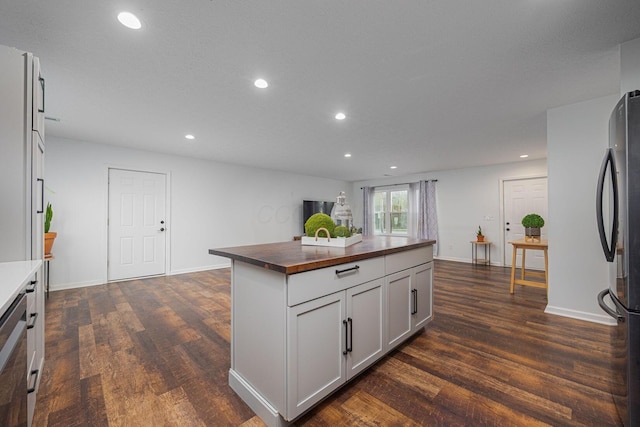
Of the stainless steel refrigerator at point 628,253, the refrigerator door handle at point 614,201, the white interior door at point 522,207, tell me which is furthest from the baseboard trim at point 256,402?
the white interior door at point 522,207

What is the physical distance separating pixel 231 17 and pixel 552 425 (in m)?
2.87

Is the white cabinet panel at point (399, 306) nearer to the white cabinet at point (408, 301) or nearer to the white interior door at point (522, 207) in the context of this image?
the white cabinet at point (408, 301)

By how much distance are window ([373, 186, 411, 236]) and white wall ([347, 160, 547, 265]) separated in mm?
675

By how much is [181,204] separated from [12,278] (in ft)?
14.5

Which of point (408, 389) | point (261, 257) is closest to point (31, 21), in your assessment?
point (261, 257)

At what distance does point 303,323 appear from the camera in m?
1.41

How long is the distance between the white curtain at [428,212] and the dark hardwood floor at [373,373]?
147 inches

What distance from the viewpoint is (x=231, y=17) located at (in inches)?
63.1

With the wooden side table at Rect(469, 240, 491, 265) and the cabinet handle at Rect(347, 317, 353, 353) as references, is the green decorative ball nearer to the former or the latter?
the cabinet handle at Rect(347, 317, 353, 353)

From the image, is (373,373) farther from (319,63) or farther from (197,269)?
(197,269)

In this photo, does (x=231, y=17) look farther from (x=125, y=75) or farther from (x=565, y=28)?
(x=565, y=28)

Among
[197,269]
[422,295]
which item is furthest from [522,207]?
[197,269]

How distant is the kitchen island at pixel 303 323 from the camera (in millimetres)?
1370

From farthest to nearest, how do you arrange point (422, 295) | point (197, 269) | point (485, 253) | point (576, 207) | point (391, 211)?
point (391, 211) < point (485, 253) < point (197, 269) < point (576, 207) < point (422, 295)
